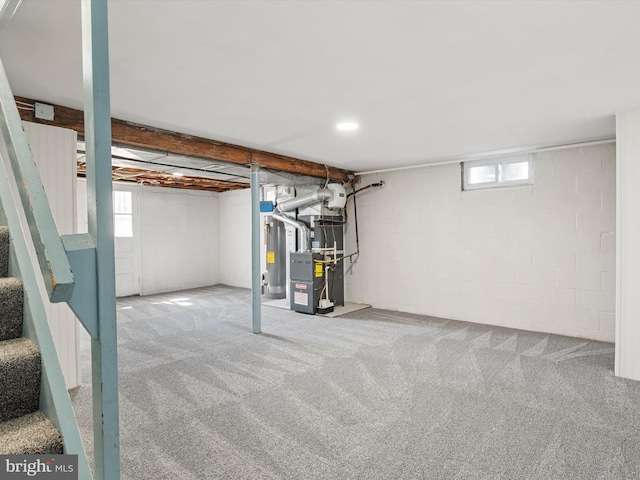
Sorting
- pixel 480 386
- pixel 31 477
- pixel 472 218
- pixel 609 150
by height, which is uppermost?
pixel 609 150

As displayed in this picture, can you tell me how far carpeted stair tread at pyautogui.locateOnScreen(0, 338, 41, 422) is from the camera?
3.55ft

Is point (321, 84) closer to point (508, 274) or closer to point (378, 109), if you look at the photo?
point (378, 109)

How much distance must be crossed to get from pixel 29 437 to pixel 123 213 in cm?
722

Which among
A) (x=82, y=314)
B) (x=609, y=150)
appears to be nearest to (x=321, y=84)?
(x=82, y=314)

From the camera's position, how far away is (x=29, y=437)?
99 centimetres

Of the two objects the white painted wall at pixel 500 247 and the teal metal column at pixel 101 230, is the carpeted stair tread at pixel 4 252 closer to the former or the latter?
the teal metal column at pixel 101 230

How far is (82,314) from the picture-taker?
35.7 inches

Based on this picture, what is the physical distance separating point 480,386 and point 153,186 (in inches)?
277

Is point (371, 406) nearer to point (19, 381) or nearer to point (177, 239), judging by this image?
point (19, 381)

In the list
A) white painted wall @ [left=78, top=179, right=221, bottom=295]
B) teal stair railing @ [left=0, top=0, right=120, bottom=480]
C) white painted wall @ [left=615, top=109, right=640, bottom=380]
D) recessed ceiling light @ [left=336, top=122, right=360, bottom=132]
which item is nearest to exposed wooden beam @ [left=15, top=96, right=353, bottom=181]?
recessed ceiling light @ [left=336, top=122, right=360, bottom=132]

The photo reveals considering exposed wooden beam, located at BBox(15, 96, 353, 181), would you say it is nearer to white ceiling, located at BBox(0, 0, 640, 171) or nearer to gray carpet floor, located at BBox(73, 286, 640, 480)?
white ceiling, located at BBox(0, 0, 640, 171)

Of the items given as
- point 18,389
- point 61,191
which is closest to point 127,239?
point 61,191

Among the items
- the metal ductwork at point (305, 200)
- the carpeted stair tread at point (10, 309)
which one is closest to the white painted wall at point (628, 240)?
the metal ductwork at point (305, 200)

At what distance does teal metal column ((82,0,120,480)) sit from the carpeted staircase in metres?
0.15
